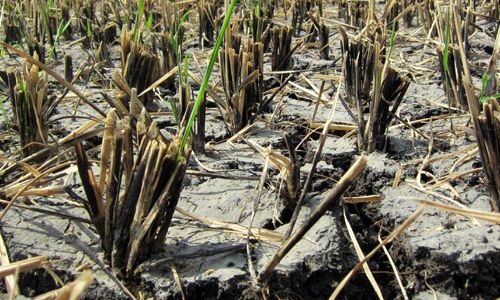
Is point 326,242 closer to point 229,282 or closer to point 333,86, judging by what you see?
point 229,282

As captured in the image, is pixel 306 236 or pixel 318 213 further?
pixel 306 236

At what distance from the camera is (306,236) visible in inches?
64.4

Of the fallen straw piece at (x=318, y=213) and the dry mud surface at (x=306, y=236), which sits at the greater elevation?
the fallen straw piece at (x=318, y=213)

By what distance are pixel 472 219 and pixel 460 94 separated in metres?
0.85

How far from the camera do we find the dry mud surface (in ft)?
4.95

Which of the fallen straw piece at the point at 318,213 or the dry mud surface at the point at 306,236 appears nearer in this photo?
the fallen straw piece at the point at 318,213

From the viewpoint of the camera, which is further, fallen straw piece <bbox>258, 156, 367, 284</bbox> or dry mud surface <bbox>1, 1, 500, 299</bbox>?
dry mud surface <bbox>1, 1, 500, 299</bbox>

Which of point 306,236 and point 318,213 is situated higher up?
point 318,213

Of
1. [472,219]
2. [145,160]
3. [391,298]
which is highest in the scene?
[145,160]

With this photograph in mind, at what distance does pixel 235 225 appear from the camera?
167 centimetres

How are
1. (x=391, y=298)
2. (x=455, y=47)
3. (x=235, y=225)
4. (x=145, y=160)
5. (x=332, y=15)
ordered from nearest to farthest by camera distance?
(x=145, y=160) → (x=391, y=298) → (x=235, y=225) → (x=455, y=47) → (x=332, y=15)

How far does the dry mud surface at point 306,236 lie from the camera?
4.95ft

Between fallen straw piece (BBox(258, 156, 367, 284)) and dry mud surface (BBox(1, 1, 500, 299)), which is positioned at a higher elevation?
fallen straw piece (BBox(258, 156, 367, 284))

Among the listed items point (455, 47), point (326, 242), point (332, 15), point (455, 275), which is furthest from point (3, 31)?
point (455, 275)
